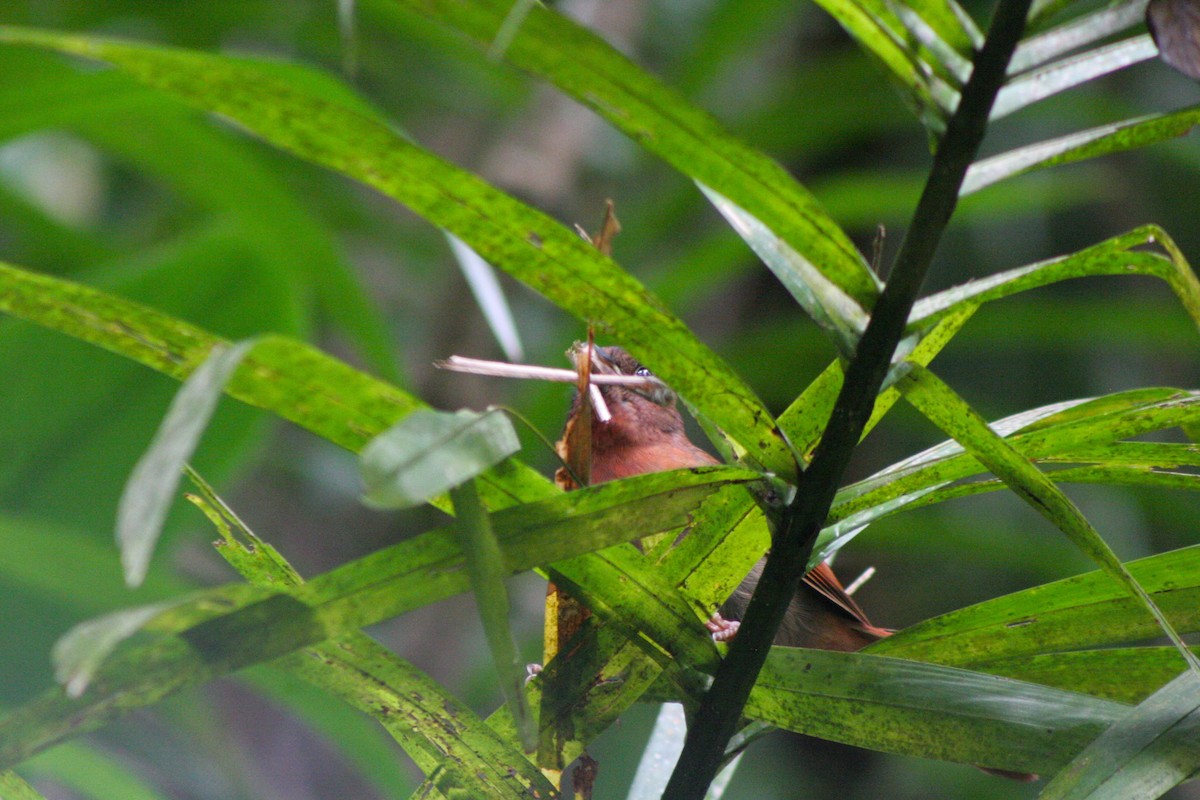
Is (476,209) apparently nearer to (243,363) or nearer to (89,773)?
(243,363)

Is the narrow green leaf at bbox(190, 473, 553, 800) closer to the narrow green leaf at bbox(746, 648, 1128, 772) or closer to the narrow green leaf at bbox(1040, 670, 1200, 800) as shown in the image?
the narrow green leaf at bbox(746, 648, 1128, 772)

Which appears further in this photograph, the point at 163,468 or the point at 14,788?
the point at 14,788

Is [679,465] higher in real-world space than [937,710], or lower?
higher

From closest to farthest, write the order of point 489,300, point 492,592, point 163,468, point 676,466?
point 163,468 → point 492,592 → point 489,300 → point 676,466

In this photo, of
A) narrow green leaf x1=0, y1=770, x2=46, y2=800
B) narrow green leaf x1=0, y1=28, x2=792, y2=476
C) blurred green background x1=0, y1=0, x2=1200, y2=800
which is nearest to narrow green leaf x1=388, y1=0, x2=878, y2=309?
narrow green leaf x1=0, y1=28, x2=792, y2=476

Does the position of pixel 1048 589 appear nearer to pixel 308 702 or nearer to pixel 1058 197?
pixel 308 702

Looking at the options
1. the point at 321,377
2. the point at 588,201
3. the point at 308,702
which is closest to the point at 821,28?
the point at 588,201

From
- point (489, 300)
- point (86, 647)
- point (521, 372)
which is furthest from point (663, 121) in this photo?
point (489, 300)

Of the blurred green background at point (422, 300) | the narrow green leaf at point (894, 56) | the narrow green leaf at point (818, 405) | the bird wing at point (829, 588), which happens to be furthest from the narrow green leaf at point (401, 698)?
the bird wing at point (829, 588)

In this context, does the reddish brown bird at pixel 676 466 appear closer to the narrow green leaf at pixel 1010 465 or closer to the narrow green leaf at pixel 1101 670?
the narrow green leaf at pixel 1101 670
